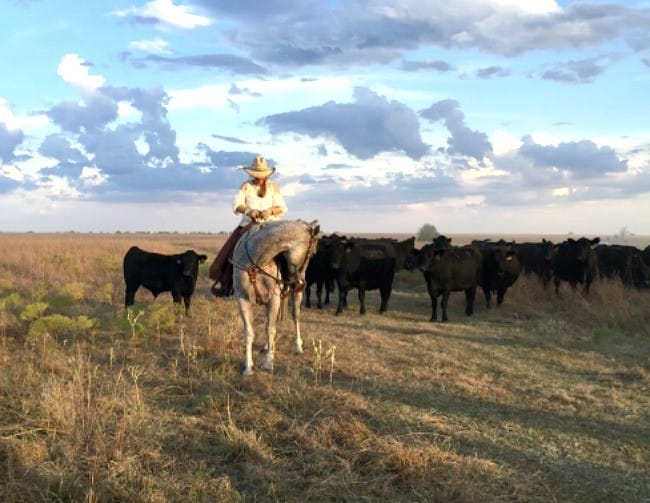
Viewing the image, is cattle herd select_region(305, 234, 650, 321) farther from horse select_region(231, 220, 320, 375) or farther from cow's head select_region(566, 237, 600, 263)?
horse select_region(231, 220, 320, 375)

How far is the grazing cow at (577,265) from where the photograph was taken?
16.1 m

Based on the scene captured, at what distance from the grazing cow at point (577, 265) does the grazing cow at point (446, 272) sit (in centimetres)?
344

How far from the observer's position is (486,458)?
16.3ft

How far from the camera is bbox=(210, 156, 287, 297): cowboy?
8.23m

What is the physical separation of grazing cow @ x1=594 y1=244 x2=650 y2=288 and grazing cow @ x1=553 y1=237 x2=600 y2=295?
1.12 metres

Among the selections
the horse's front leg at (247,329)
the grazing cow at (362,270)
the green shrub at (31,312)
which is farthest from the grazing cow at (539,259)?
the green shrub at (31,312)

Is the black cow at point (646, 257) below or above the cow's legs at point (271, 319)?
above

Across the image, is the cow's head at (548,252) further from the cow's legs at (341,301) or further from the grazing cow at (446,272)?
the cow's legs at (341,301)

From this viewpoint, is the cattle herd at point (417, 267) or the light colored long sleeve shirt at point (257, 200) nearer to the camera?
the light colored long sleeve shirt at point (257, 200)

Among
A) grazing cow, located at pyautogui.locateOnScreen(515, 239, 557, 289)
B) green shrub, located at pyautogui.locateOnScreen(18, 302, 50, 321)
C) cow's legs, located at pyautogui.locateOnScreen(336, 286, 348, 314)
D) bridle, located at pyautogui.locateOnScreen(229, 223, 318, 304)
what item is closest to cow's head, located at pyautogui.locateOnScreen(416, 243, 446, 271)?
cow's legs, located at pyautogui.locateOnScreen(336, 286, 348, 314)

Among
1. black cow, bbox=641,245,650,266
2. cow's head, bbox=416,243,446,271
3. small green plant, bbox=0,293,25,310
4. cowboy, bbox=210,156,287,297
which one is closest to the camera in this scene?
cowboy, bbox=210,156,287,297

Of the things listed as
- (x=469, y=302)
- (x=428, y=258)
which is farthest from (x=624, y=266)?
(x=428, y=258)

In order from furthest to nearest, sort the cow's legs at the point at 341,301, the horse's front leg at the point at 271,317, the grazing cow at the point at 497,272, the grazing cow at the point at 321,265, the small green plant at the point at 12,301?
the grazing cow at the point at 497,272 < the grazing cow at the point at 321,265 < the cow's legs at the point at 341,301 < the small green plant at the point at 12,301 < the horse's front leg at the point at 271,317

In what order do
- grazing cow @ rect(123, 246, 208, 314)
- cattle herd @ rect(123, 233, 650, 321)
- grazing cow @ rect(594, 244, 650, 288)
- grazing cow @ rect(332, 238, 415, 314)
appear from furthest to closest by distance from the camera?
1. grazing cow @ rect(594, 244, 650, 288)
2. grazing cow @ rect(332, 238, 415, 314)
3. cattle herd @ rect(123, 233, 650, 321)
4. grazing cow @ rect(123, 246, 208, 314)
